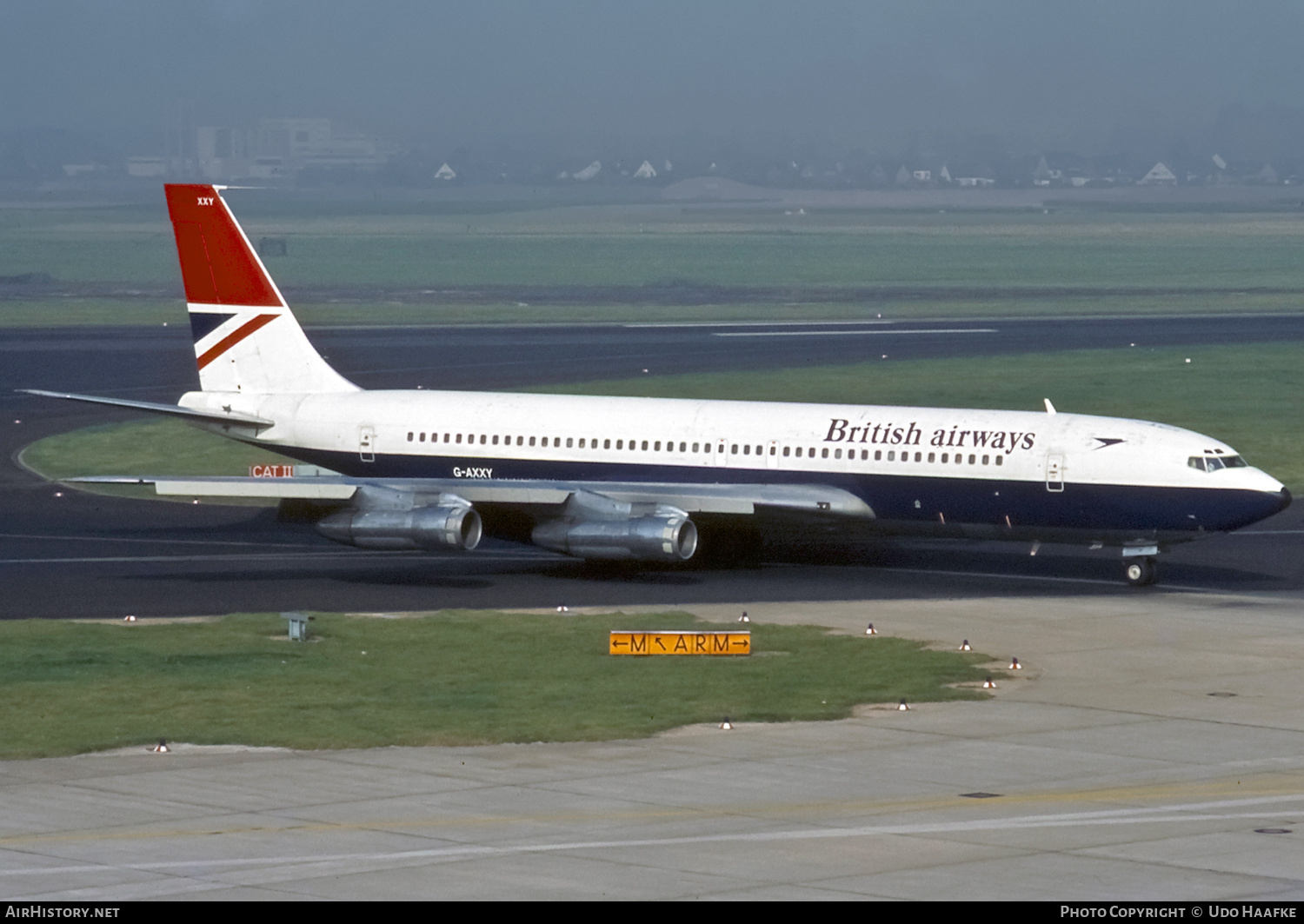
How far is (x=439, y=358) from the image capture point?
10944 centimetres

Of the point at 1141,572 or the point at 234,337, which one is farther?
the point at 234,337

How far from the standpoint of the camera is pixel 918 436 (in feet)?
169

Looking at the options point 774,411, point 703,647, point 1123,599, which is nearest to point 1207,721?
point 703,647

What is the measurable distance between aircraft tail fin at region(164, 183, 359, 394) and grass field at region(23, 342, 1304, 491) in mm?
13013

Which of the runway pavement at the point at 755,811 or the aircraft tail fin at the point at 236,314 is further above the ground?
the aircraft tail fin at the point at 236,314

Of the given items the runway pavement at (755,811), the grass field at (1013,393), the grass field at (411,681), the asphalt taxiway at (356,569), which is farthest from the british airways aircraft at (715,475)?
the grass field at (1013,393)

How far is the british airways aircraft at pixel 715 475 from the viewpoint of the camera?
49.6 meters

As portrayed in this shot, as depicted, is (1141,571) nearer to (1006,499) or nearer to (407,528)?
(1006,499)

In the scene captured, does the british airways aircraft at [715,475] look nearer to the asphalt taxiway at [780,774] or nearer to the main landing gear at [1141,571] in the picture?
the main landing gear at [1141,571]

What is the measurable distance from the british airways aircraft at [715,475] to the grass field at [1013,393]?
17.3m

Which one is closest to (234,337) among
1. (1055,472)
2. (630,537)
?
(630,537)

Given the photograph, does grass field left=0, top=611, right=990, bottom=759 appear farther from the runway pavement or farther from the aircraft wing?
the aircraft wing

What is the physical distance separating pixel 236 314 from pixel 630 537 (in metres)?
15.2
